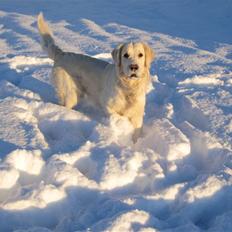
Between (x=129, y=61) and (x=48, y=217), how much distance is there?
188 cm

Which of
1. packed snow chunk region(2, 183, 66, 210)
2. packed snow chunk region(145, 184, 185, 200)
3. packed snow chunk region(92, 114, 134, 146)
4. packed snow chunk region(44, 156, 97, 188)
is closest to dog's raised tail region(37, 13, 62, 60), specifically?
packed snow chunk region(92, 114, 134, 146)

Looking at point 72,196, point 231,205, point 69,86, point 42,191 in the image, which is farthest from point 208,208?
point 69,86

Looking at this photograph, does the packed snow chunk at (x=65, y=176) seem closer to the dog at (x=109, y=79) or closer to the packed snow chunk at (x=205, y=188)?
the packed snow chunk at (x=205, y=188)

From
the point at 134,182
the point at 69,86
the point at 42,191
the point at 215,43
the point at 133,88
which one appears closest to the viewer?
the point at 42,191

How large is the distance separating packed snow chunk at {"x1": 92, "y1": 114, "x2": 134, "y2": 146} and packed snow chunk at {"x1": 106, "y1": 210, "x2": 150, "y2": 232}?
3.56ft

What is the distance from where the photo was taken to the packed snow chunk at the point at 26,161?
2984mm

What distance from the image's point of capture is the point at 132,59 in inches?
156

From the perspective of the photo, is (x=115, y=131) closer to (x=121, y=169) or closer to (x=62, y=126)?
(x=62, y=126)

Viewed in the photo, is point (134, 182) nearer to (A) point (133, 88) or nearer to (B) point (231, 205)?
(B) point (231, 205)

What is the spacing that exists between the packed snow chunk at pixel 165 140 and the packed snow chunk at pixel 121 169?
0.95ft

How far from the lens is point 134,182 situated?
2.95 metres

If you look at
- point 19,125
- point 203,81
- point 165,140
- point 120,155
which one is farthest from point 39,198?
point 203,81

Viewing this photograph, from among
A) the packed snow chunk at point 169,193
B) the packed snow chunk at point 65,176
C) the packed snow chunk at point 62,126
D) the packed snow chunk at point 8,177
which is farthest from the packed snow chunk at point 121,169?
the packed snow chunk at point 8,177

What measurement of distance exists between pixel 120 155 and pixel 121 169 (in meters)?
0.21
